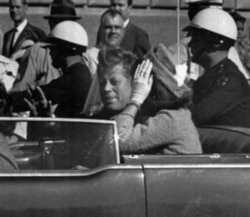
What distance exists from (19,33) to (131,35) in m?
0.56

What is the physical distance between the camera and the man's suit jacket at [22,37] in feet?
15.8

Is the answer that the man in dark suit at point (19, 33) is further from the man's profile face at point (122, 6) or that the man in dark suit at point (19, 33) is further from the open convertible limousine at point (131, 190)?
the open convertible limousine at point (131, 190)

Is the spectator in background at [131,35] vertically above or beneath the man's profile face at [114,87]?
above

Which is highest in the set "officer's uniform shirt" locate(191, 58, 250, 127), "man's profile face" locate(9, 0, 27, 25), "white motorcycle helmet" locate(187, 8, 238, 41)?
"man's profile face" locate(9, 0, 27, 25)

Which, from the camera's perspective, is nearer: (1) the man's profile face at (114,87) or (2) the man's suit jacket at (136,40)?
(2) the man's suit jacket at (136,40)

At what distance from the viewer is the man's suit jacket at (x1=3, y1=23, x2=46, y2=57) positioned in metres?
4.81

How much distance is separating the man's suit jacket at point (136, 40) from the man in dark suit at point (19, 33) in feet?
1.41

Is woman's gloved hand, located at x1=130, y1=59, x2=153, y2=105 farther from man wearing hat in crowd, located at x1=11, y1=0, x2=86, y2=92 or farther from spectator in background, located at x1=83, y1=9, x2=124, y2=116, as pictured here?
man wearing hat in crowd, located at x1=11, y1=0, x2=86, y2=92

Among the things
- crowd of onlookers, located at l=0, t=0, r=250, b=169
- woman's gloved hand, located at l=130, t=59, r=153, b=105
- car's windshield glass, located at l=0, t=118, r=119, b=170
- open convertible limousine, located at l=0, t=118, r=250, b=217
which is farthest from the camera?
woman's gloved hand, located at l=130, t=59, r=153, b=105

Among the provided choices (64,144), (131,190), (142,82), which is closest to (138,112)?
(142,82)

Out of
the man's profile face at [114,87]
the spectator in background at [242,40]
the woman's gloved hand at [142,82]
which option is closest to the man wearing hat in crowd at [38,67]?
the man's profile face at [114,87]

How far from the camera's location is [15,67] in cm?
493

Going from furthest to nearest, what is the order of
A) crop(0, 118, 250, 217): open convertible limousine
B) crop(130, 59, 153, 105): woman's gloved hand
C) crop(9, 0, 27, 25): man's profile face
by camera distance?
1. crop(130, 59, 153, 105): woman's gloved hand
2. crop(9, 0, 27, 25): man's profile face
3. crop(0, 118, 250, 217): open convertible limousine

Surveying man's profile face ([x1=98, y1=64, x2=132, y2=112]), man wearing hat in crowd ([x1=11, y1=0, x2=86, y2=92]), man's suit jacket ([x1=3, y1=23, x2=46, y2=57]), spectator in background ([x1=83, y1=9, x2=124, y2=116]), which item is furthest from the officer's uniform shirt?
man's suit jacket ([x1=3, y1=23, x2=46, y2=57])
